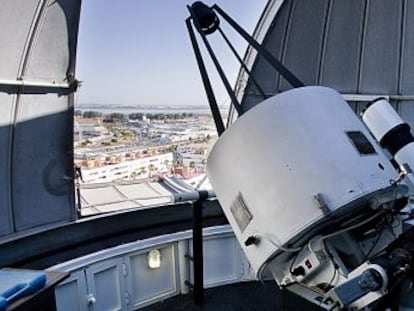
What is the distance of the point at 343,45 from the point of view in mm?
4484

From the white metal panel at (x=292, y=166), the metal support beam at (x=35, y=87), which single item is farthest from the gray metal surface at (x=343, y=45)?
the white metal panel at (x=292, y=166)

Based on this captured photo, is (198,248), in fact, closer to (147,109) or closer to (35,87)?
(147,109)

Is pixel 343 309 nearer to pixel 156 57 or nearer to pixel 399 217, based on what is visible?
pixel 399 217

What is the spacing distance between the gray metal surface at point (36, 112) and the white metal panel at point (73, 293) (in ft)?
2.68

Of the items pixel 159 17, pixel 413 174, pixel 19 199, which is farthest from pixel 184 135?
pixel 413 174

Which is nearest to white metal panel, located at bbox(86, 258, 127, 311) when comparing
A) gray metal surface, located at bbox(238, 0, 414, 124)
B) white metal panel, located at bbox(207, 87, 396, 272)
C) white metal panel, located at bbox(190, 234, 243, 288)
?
white metal panel, located at bbox(190, 234, 243, 288)

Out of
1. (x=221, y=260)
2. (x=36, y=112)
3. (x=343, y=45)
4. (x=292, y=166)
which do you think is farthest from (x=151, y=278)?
(x=343, y=45)

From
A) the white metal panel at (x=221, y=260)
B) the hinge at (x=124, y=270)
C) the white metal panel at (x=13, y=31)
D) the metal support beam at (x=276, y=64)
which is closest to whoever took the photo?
the metal support beam at (x=276, y=64)

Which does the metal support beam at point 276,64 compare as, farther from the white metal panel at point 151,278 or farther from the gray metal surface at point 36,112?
the white metal panel at point 151,278

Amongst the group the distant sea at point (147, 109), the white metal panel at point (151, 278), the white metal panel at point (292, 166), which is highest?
the distant sea at point (147, 109)

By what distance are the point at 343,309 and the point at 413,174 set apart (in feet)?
2.85

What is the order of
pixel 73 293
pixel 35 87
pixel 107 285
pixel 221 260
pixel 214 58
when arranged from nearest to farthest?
pixel 214 58 → pixel 73 293 → pixel 107 285 → pixel 35 87 → pixel 221 260

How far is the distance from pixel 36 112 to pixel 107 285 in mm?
1643

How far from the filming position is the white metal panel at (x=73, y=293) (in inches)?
119
